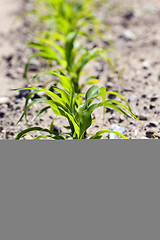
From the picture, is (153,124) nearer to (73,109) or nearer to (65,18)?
(73,109)

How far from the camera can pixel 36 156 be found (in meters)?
1.48

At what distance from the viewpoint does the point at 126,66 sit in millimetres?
2811

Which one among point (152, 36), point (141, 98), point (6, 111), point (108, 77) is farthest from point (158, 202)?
point (152, 36)

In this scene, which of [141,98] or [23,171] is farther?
[141,98]

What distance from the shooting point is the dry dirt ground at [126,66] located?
2.10 m

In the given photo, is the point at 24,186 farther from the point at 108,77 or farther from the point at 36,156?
the point at 108,77

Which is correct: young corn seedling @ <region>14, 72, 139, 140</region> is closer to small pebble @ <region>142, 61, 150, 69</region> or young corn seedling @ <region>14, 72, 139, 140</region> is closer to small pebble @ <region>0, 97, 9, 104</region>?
small pebble @ <region>0, 97, 9, 104</region>

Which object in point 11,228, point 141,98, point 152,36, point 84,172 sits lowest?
point 11,228

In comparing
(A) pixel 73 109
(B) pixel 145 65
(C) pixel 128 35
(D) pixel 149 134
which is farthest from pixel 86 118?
(C) pixel 128 35

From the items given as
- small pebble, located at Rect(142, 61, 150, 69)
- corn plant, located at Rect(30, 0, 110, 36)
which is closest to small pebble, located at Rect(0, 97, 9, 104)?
corn plant, located at Rect(30, 0, 110, 36)

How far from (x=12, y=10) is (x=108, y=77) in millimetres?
2048

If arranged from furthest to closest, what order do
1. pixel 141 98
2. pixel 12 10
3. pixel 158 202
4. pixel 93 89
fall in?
pixel 12 10, pixel 141 98, pixel 93 89, pixel 158 202

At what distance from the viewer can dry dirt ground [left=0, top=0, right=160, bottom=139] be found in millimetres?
2104

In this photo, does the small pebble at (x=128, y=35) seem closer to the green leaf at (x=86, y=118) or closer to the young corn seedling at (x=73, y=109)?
the young corn seedling at (x=73, y=109)
